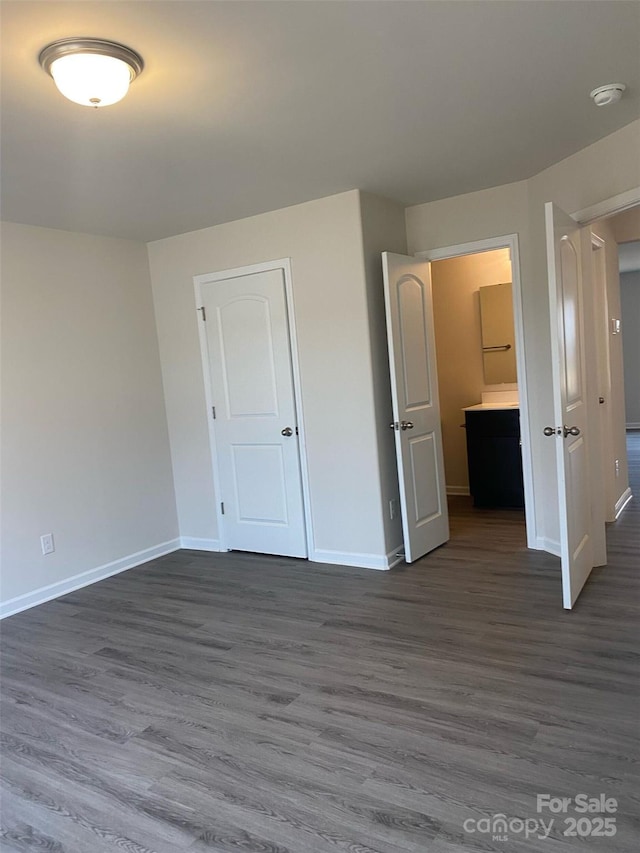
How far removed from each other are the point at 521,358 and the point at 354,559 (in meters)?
1.76

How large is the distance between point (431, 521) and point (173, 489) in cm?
209

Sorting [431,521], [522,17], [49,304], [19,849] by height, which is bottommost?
[19,849]

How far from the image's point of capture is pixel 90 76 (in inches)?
78.3

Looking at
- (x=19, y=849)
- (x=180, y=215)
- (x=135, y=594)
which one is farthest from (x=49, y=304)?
(x=19, y=849)

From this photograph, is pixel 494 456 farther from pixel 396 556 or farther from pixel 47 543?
pixel 47 543

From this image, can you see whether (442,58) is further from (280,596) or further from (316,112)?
(280,596)

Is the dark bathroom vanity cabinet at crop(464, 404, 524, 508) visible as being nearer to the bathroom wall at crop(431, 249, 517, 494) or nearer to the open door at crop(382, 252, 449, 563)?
the bathroom wall at crop(431, 249, 517, 494)

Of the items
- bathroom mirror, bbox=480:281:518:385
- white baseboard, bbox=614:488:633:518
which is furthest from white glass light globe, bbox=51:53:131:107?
white baseboard, bbox=614:488:633:518

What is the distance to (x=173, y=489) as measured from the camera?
195 inches

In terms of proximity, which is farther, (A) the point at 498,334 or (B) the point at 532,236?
(A) the point at 498,334

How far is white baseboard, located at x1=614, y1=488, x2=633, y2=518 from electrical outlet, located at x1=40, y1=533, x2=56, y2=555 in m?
4.14

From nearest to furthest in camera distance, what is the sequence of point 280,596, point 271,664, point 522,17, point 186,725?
point 522,17 → point 186,725 → point 271,664 → point 280,596

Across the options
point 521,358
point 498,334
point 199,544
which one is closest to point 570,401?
point 521,358

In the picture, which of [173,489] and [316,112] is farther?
[173,489]
